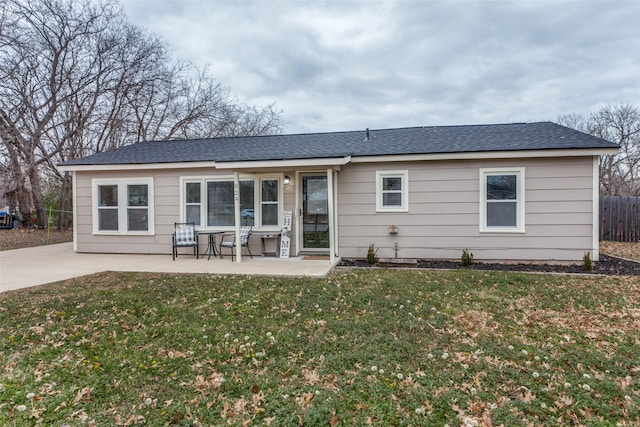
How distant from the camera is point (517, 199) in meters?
7.14

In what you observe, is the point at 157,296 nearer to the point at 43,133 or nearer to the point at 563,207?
the point at 563,207

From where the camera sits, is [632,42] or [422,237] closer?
[422,237]

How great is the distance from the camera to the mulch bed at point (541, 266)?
20.6 ft

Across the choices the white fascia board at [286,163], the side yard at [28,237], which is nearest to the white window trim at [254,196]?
the white fascia board at [286,163]

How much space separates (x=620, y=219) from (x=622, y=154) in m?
9.16

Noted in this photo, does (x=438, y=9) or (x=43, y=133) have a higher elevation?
(x=438, y=9)

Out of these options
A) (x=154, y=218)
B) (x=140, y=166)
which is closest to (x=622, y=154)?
(x=154, y=218)

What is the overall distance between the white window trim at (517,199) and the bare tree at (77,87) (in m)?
14.5

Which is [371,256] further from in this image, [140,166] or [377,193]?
[140,166]

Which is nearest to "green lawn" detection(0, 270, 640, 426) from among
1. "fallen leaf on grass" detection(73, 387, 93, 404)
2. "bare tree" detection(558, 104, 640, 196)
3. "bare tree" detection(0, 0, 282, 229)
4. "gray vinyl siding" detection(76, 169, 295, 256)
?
"fallen leaf on grass" detection(73, 387, 93, 404)

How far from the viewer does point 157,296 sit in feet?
15.6

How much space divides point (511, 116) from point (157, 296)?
66.8 ft

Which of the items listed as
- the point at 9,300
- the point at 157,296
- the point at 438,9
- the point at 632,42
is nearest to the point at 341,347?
the point at 157,296

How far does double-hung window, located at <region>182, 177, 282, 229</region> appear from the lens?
816cm
